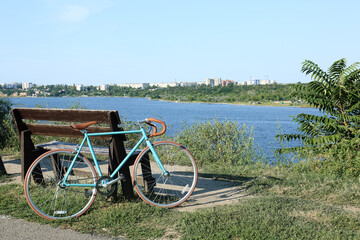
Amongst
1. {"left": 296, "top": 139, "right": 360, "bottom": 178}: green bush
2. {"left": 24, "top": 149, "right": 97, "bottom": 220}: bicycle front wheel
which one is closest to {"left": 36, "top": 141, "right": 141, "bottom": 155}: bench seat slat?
{"left": 24, "top": 149, "right": 97, "bottom": 220}: bicycle front wheel

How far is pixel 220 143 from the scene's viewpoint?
9.36 meters

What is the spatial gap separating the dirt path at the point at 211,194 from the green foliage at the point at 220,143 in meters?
2.28

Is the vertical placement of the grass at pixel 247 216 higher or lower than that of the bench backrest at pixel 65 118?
lower

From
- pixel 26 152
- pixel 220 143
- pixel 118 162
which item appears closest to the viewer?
pixel 118 162

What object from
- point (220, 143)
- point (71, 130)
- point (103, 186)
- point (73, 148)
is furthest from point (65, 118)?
point (220, 143)

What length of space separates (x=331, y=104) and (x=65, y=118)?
521 centimetres

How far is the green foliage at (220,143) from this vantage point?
29.3 ft

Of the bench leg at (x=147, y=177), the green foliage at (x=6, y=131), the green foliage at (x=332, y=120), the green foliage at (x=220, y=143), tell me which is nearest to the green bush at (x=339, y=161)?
the green foliage at (x=332, y=120)

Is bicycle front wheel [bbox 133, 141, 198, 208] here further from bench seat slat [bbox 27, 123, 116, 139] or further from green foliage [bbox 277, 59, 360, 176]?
green foliage [bbox 277, 59, 360, 176]

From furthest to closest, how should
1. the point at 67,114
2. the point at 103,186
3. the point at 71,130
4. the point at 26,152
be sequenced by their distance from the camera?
the point at 26,152, the point at 71,130, the point at 67,114, the point at 103,186

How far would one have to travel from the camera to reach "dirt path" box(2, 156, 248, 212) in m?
5.07

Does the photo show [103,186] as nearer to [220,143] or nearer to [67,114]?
[67,114]

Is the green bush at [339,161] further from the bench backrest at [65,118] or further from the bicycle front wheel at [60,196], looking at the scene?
the bicycle front wheel at [60,196]

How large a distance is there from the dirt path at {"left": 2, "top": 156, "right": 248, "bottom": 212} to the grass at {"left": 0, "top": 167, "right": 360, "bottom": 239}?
0.71ft
